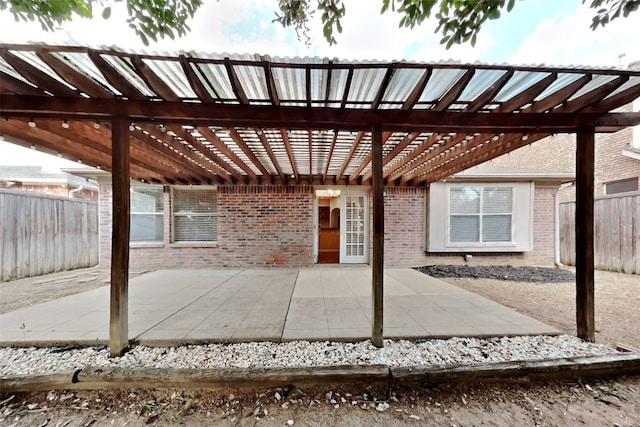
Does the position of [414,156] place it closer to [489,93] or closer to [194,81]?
[489,93]

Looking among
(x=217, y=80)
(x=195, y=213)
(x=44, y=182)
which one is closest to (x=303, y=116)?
(x=217, y=80)

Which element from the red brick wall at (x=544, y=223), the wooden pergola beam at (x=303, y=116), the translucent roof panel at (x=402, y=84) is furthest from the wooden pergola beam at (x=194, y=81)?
the red brick wall at (x=544, y=223)

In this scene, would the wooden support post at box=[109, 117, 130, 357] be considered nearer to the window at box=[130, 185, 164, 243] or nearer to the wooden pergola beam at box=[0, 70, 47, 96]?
the wooden pergola beam at box=[0, 70, 47, 96]

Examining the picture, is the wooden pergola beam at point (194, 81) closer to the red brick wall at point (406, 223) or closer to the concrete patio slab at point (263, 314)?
the concrete patio slab at point (263, 314)

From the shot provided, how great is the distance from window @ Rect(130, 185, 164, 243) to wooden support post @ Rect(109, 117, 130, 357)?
4.36 metres

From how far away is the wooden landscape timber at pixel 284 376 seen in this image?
73.4 inches

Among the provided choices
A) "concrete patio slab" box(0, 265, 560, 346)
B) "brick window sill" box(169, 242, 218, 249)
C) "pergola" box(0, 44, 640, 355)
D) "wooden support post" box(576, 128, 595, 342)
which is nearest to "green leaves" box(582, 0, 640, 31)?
"pergola" box(0, 44, 640, 355)

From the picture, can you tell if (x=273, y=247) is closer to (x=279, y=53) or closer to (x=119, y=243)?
(x=119, y=243)

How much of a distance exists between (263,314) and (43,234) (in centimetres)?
605

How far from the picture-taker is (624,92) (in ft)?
6.40

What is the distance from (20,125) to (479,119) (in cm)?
487

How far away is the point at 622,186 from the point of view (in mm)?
7223

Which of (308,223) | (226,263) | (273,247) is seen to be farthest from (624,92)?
(226,263)

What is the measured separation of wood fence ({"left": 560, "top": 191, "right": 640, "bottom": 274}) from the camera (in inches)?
206
